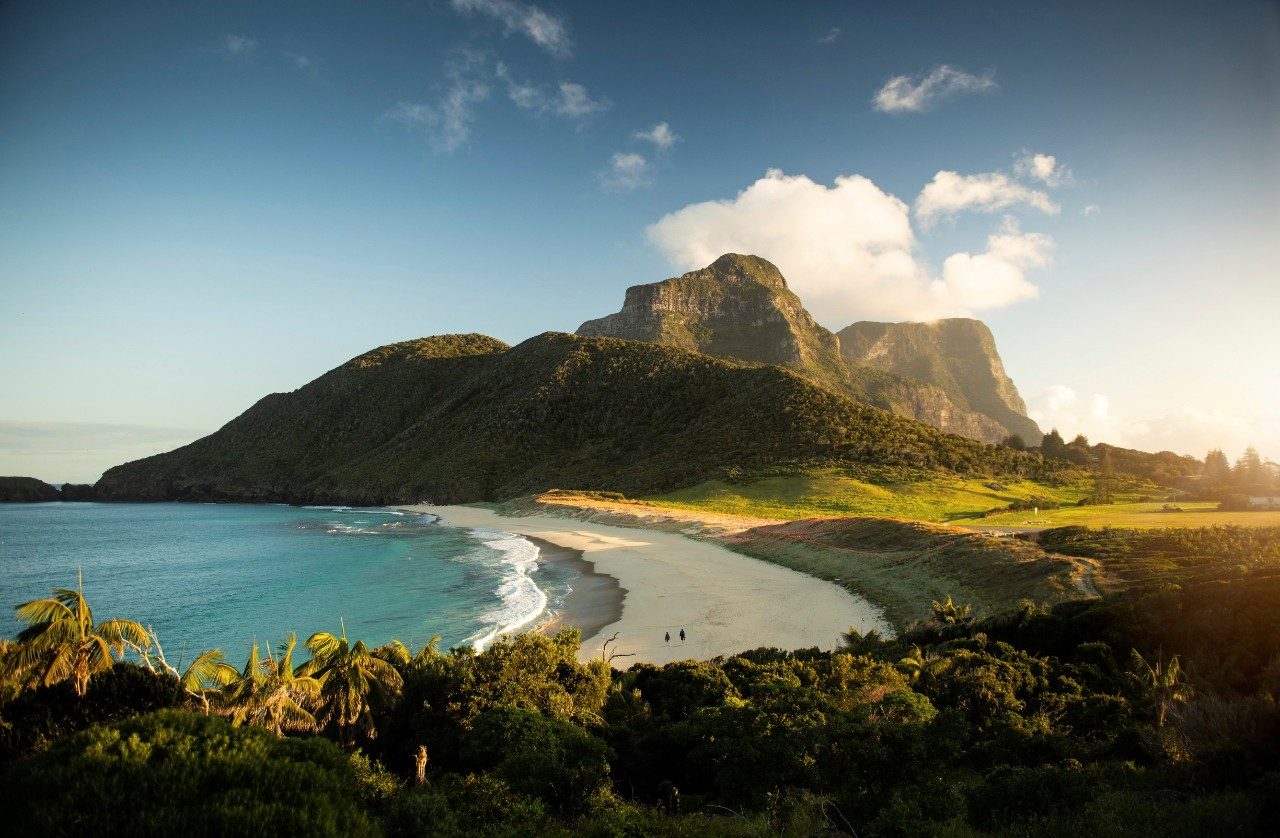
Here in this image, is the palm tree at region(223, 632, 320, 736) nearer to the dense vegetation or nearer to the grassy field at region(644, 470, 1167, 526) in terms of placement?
the dense vegetation

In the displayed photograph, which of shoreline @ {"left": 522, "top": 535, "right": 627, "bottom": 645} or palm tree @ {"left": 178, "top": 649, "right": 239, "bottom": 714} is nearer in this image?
palm tree @ {"left": 178, "top": 649, "right": 239, "bottom": 714}

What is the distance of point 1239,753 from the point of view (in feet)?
24.5

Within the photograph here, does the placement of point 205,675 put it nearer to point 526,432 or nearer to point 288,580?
point 288,580

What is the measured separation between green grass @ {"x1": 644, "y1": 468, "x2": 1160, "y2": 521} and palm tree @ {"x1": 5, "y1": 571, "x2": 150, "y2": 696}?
159ft

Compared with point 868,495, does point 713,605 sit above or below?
below

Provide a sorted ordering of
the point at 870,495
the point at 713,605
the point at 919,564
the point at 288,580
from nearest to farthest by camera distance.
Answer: the point at 713,605 < the point at 919,564 < the point at 288,580 < the point at 870,495

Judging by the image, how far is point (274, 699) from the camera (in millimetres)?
10414

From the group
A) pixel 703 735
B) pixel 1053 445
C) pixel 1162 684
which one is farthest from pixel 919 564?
pixel 1053 445

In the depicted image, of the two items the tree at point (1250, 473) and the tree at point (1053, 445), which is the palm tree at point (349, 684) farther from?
the tree at point (1053, 445)

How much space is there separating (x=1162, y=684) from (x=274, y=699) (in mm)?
15679

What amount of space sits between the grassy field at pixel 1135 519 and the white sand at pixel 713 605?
15.5m

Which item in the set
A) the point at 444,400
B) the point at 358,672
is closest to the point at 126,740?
the point at 358,672

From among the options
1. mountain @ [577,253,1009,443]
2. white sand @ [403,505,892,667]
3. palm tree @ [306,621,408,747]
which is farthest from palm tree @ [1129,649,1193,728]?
mountain @ [577,253,1009,443]

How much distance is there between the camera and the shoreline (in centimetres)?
2495
